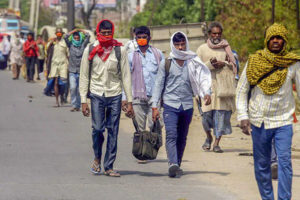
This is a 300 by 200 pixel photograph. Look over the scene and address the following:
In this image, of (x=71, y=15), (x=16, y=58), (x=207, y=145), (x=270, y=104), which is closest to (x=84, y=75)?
(x=270, y=104)

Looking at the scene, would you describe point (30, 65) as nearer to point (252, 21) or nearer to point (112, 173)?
point (252, 21)

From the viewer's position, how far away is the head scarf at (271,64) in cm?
705

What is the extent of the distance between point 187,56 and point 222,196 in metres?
1.94

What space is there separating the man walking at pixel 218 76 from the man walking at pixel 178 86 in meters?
1.86

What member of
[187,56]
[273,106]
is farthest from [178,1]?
[273,106]

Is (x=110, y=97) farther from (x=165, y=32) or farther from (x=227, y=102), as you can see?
(x=165, y=32)

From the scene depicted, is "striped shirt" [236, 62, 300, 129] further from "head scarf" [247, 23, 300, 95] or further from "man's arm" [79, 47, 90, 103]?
"man's arm" [79, 47, 90, 103]

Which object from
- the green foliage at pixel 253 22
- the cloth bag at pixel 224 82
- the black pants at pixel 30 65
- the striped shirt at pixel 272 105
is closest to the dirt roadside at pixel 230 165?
the cloth bag at pixel 224 82

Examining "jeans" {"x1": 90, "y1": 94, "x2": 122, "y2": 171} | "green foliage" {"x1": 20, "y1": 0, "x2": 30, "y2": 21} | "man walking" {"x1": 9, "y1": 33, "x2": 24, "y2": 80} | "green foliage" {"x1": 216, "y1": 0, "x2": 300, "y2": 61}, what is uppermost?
"green foliage" {"x1": 20, "y1": 0, "x2": 30, "y2": 21}

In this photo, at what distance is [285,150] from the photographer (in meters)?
7.10

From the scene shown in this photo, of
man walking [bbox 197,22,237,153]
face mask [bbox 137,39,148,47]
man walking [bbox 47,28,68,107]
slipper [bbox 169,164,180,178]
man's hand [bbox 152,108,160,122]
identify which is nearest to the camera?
slipper [bbox 169,164,180,178]

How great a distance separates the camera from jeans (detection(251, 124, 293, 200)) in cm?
707

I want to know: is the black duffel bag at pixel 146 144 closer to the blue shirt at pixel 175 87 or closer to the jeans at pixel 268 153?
the blue shirt at pixel 175 87

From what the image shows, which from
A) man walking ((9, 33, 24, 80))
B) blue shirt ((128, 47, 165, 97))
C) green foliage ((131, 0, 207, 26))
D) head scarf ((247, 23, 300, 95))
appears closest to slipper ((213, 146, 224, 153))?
blue shirt ((128, 47, 165, 97))
